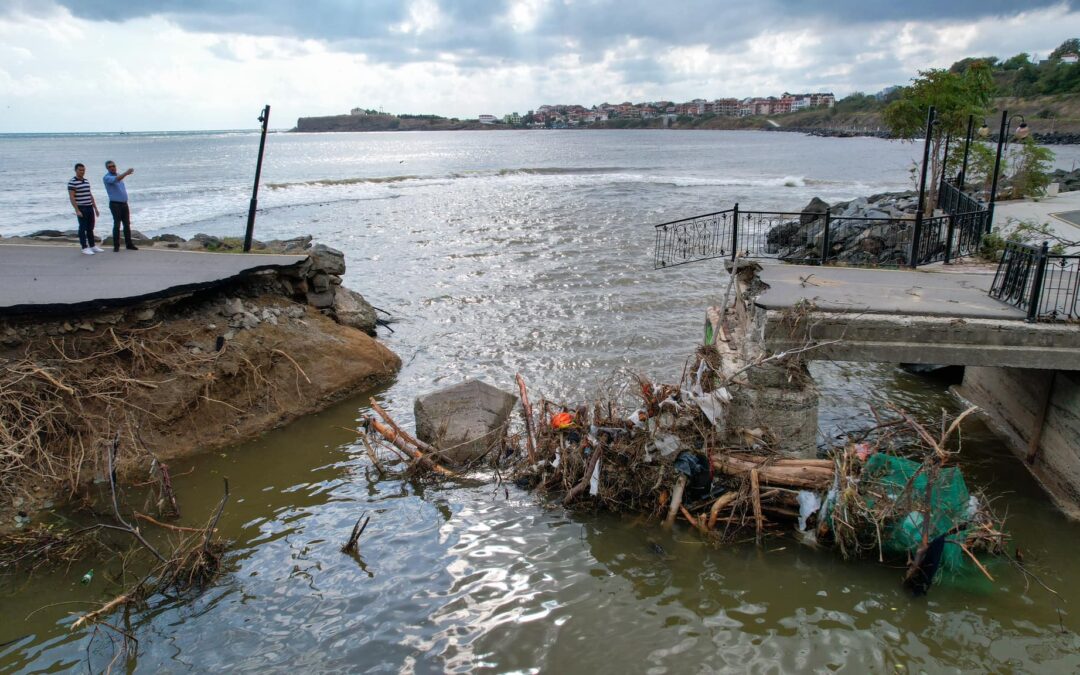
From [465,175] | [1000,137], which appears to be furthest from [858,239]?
[465,175]

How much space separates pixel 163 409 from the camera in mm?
9336

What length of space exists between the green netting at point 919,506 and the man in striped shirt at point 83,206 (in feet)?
43.5

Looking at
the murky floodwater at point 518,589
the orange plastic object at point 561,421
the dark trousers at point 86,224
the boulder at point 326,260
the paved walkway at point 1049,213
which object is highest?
the dark trousers at point 86,224

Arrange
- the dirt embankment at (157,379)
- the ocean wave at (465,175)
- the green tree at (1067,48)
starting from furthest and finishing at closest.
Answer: the green tree at (1067,48) → the ocean wave at (465,175) → the dirt embankment at (157,379)

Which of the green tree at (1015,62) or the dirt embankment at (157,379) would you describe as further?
the green tree at (1015,62)

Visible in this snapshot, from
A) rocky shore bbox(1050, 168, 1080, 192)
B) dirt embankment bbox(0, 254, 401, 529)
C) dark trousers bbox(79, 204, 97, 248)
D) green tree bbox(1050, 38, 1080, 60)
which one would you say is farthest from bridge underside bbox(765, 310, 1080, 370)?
green tree bbox(1050, 38, 1080, 60)

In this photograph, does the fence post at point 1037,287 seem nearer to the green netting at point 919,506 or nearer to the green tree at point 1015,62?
the green netting at point 919,506

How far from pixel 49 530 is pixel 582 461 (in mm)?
5600

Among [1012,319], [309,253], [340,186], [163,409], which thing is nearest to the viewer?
[1012,319]

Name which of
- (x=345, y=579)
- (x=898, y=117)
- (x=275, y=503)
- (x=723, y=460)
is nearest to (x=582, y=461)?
(x=723, y=460)

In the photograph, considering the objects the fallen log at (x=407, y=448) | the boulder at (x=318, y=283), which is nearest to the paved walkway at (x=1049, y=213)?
the fallen log at (x=407, y=448)

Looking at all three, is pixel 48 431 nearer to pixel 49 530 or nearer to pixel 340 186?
pixel 49 530

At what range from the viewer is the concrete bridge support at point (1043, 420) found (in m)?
7.60

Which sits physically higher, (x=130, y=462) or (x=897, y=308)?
(x=897, y=308)
